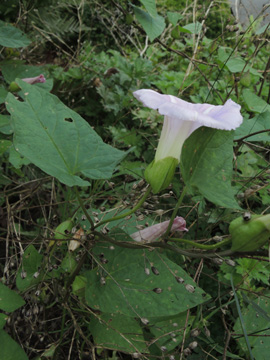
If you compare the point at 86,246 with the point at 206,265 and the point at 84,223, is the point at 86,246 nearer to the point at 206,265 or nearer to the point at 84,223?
the point at 84,223

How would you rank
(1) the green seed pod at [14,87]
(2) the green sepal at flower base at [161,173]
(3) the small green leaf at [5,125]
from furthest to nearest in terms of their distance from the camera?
1. (1) the green seed pod at [14,87]
2. (3) the small green leaf at [5,125]
3. (2) the green sepal at flower base at [161,173]

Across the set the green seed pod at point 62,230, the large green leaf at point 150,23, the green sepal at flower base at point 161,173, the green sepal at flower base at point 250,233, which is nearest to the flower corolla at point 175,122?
the green sepal at flower base at point 161,173

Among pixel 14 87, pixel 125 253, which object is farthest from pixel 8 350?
pixel 14 87

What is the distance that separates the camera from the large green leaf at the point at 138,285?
0.70 m

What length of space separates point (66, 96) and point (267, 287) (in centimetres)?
116

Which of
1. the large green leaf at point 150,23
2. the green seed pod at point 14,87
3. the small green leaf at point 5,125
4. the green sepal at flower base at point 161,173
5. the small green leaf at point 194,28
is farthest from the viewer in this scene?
the small green leaf at point 194,28

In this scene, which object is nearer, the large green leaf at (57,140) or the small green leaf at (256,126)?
the large green leaf at (57,140)

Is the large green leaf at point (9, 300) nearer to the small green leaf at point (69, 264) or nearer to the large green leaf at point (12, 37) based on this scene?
the small green leaf at point (69, 264)

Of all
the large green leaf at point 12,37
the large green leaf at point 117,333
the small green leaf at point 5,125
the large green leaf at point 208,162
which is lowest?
the large green leaf at point 117,333

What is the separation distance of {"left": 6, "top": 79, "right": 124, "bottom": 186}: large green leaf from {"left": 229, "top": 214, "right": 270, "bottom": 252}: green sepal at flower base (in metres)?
0.25

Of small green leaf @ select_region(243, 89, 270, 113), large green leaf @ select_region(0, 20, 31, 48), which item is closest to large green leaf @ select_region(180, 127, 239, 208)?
small green leaf @ select_region(243, 89, 270, 113)

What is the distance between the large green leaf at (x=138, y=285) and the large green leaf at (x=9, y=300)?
6.2 inches

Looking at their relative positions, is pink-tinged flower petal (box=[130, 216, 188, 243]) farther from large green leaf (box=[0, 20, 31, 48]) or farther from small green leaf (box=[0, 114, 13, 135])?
large green leaf (box=[0, 20, 31, 48])

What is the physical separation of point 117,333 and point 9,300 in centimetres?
25
